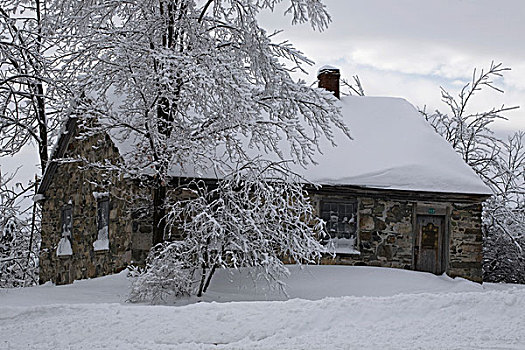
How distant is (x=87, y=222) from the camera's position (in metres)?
16.3

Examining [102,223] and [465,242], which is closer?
[102,223]

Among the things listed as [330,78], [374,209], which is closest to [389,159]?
[374,209]

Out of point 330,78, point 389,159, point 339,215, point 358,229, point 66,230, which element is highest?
point 330,78

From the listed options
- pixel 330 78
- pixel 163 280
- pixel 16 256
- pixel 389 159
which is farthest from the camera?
pixel 16 256

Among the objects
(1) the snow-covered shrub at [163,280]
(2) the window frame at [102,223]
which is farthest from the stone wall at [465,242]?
(2) the window frame at [102,223]

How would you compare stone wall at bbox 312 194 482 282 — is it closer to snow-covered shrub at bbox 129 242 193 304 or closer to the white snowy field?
snow-covered shrub at bbox 129 242 193 304

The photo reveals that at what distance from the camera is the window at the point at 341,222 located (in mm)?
15398

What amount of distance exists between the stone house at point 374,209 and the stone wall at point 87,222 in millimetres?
25

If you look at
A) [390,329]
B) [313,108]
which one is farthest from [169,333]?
[313,108]

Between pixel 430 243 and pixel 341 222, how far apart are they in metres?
2.14

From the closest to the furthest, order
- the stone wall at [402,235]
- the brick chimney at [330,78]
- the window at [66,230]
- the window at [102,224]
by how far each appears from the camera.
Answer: the window at [102,224] < the stone wall at [402,235] < the window at [66,230] < the brick chimney at [330,78]

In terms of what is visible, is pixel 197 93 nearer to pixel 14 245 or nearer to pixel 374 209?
pixel 374 209

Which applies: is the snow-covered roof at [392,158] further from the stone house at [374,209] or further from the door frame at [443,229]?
the door frame at [443,229]

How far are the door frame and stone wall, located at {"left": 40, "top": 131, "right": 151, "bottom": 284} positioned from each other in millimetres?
5964
